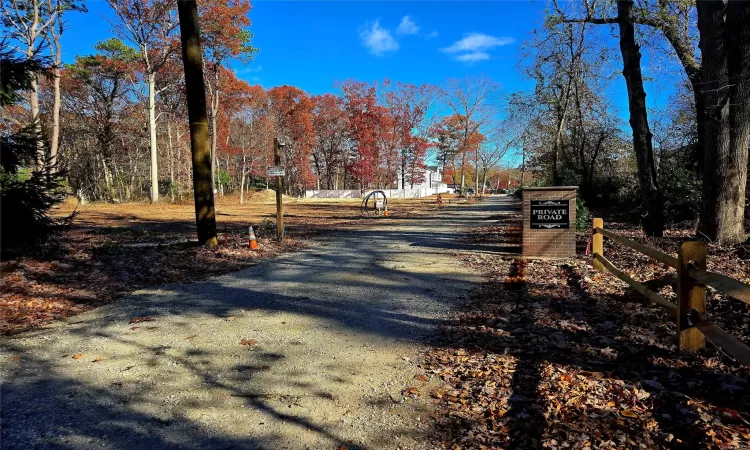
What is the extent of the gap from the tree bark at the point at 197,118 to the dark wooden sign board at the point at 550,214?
23.7ft

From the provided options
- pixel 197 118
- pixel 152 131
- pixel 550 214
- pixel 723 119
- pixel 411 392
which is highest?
pixel 152 131

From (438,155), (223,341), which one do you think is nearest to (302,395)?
(223,341)

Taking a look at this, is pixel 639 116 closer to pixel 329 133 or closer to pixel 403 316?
pixel 403 316

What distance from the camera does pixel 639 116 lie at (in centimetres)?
1062

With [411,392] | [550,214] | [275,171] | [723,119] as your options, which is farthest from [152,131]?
[411,392]

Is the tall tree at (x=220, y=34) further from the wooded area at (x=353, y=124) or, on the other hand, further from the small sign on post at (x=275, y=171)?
the small sign on post at (x=275, y=171)

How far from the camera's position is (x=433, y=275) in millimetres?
8203

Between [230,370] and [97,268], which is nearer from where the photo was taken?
[230,370]

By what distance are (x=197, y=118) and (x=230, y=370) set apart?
319 inches

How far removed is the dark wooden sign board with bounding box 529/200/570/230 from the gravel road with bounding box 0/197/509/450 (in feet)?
11.8

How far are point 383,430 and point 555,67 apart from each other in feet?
85.5

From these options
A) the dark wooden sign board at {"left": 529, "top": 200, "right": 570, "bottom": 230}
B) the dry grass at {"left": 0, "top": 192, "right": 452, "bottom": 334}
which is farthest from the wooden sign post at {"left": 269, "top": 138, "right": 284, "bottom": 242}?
the dark wooden sign board at {"left": 529, "top": 200, "right": 570, "bottom": 230}

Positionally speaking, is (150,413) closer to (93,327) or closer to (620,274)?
(93,327)

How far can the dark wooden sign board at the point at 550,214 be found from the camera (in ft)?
31.4
